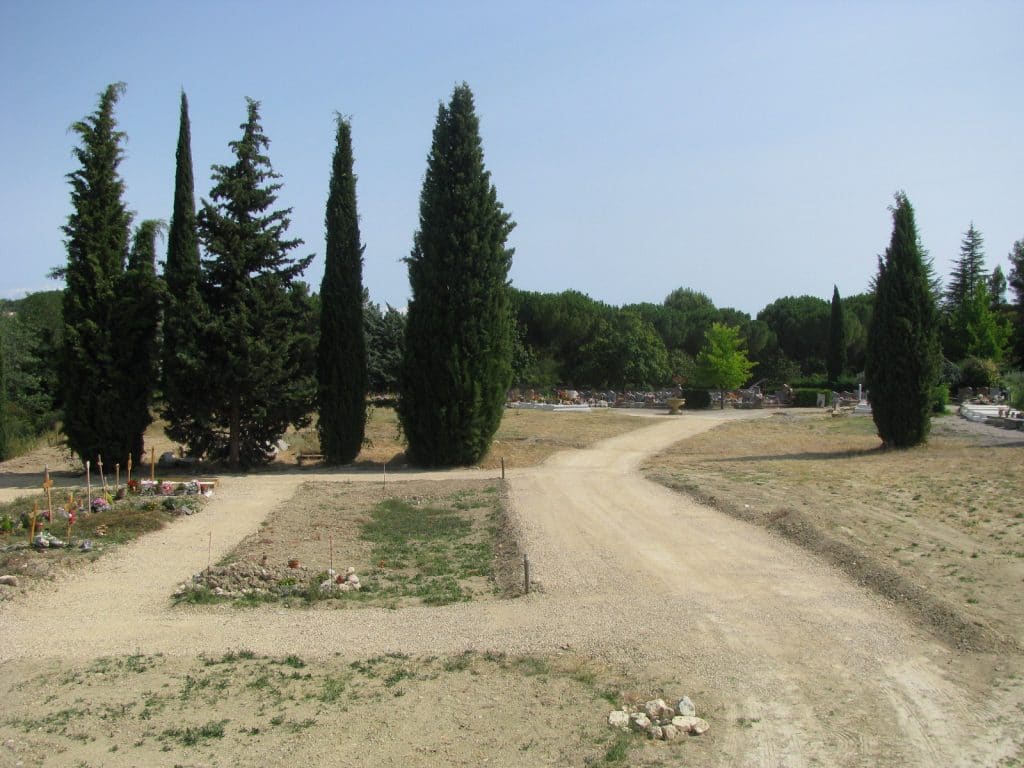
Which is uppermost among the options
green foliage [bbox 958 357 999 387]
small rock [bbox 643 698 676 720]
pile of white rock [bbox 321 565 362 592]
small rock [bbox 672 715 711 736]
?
green foliage [bbox 958 357 999 387]

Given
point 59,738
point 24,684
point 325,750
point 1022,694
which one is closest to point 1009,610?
point 1022,694

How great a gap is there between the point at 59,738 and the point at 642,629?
18.6 feet

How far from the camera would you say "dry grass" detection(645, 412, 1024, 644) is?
397 inches

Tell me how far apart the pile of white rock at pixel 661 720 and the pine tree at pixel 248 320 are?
15775 mm

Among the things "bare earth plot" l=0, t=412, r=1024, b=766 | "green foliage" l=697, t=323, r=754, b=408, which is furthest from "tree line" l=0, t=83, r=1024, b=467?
"green foliage" l=697, t=323, r=754, b=408

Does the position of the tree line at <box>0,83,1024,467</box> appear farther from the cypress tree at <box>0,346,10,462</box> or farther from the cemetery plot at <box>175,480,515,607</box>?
the cypress tree at <box>0,346,10,462</box>

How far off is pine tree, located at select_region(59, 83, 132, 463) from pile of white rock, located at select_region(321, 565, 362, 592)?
1244 centimetres

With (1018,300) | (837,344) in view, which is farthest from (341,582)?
(1018,300)

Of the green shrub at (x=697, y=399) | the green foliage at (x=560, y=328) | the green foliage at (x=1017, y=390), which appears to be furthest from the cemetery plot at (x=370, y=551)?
the green foliage at (x=560, y=328)

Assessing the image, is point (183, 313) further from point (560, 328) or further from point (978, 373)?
point (978, 373)

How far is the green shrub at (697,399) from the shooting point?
4731cm

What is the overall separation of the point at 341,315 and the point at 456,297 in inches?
125

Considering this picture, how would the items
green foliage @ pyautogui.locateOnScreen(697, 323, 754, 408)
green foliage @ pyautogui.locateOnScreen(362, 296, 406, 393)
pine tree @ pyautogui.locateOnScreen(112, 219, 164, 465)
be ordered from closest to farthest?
pine tree @ pyautogui.locateOnScreen(112, 219, 164, 465) < green foliage @ pyautogui.locateOnScreen(362, 296, 406, 393) < green foliage @ pyautogui.locateOnScreen(697, 323, 754, 408)

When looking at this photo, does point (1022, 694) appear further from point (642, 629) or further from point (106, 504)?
point (106, 504)
